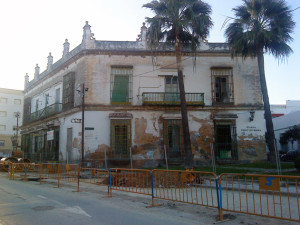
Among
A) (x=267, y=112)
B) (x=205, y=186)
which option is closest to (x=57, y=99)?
(x=267, y=112)

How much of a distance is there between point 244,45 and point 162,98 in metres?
6.98

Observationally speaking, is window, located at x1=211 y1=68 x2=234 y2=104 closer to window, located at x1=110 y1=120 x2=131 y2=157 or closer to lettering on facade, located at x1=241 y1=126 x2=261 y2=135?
lettering on facade, located at x1=241 y1=126 x2=261 y2=135

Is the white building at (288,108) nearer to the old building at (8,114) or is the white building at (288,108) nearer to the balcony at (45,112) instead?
the balcony at (45,112)

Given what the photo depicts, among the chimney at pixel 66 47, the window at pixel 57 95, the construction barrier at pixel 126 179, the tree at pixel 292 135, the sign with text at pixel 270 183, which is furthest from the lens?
the tree at pixel 292 135

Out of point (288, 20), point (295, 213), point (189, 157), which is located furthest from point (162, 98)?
point (295, 213)

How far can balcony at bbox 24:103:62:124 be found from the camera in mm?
26023

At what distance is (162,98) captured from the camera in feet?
72.0

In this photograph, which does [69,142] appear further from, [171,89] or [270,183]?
[270,183]

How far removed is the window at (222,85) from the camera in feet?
73.7

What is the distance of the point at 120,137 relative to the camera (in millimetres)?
21469

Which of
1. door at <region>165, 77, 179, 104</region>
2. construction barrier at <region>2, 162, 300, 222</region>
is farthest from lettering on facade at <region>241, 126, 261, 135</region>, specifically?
construction barrier at <region>2, 162, 300, 222</region>

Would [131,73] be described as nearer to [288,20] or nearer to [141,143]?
[141,143]

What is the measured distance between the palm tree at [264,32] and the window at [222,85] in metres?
3.73

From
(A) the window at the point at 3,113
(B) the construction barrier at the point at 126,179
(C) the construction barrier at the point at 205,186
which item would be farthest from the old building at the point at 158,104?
(A) the window at the point at 3,113
